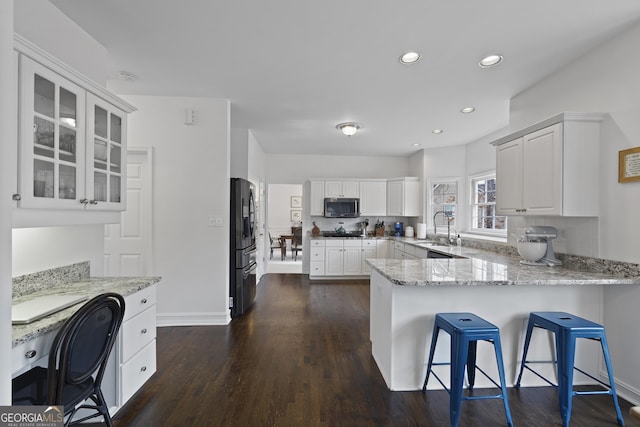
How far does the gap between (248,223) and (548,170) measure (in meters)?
3.23

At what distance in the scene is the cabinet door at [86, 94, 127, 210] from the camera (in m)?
1.87

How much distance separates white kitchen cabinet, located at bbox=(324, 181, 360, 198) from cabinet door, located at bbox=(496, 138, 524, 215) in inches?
129

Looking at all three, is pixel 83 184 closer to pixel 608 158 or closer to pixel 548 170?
pixel 548 170

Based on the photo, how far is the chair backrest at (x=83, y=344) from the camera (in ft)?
4.21

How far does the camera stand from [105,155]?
2.03 m

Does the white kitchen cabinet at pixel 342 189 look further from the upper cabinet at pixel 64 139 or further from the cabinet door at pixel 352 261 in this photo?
the upper cabinet at pixel 64 139

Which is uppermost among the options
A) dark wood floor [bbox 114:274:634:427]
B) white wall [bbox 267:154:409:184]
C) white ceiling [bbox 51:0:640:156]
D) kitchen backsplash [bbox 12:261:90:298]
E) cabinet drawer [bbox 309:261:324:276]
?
white ceiling [bbox 51:0:640:156]

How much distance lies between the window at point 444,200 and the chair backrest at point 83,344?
5261 millimetres

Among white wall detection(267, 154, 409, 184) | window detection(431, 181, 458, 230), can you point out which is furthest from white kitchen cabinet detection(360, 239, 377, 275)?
white wall detection(267, 154, 409, 184)

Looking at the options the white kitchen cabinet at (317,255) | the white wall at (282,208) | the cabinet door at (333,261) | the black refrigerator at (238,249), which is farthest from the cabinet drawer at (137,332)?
the white wall at (282,208)

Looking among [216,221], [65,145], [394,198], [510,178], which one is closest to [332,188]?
[394,198]

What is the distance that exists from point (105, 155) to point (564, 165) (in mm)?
3401

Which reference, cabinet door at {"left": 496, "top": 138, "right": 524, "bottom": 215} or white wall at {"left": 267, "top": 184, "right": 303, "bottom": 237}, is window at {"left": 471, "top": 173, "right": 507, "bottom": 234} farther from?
white wall at {"left": 267, "top": 184, "right": 303, "bottom": 237}

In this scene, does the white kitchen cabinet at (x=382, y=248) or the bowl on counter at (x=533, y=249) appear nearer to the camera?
the bowl on counter at (x=533, y=249)
